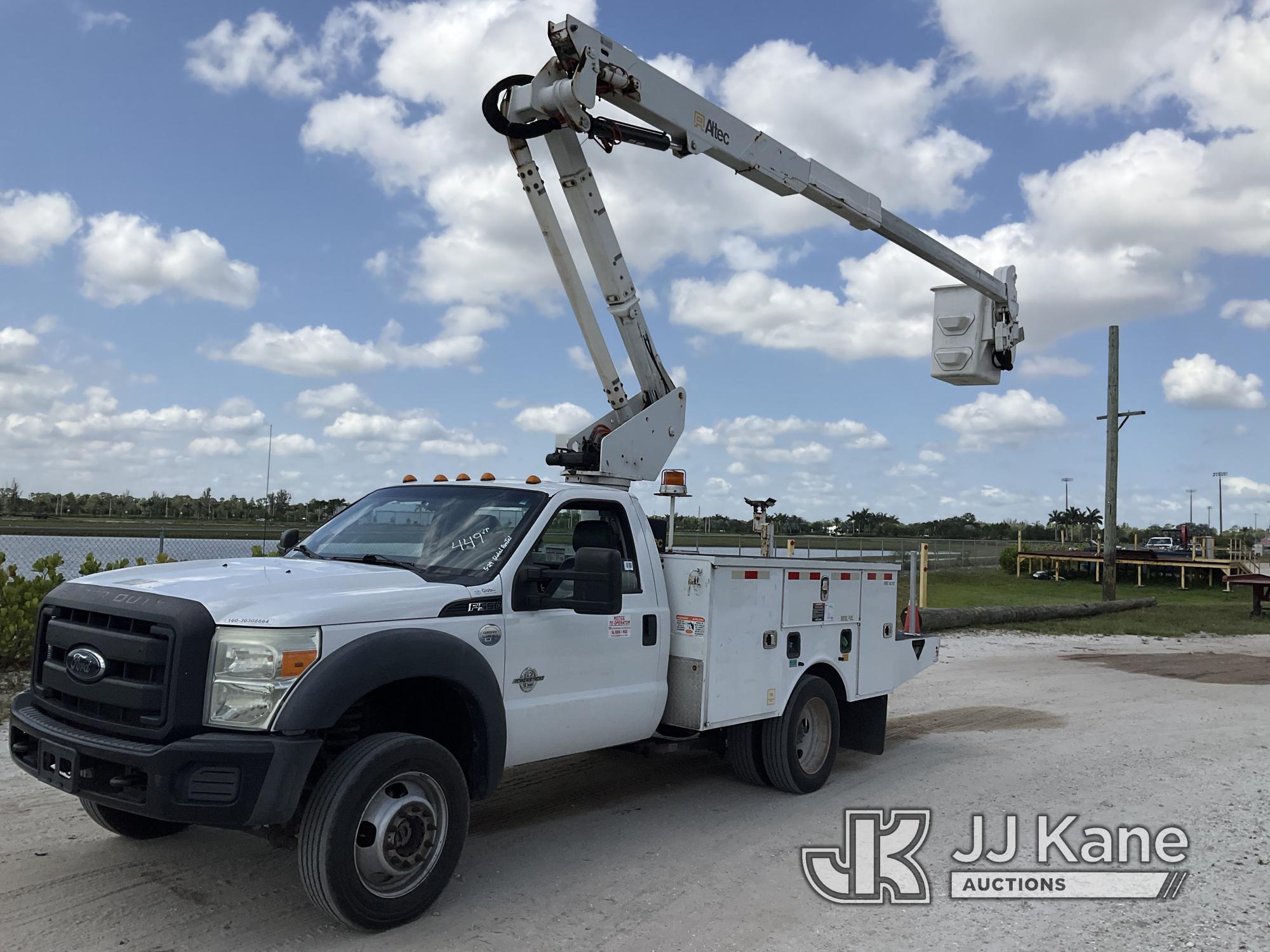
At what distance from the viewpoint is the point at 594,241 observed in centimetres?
794

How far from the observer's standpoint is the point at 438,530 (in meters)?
5.54

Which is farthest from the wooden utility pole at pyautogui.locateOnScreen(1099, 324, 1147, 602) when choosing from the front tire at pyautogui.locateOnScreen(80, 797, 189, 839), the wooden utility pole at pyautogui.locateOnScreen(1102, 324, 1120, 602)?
the front tire at pyautogui.locateOnScreen(80, 797, 189, 839)

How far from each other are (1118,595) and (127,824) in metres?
31.8

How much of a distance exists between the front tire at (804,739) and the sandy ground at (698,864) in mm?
157

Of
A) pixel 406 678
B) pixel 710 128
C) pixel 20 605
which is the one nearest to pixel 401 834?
pixel 406 678

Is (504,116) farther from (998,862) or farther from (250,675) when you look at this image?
(998,862)

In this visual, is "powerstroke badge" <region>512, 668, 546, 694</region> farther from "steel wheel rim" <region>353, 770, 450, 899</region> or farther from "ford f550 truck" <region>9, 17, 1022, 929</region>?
"steel wheel rim" <region>353, 770, 450, 899</region>

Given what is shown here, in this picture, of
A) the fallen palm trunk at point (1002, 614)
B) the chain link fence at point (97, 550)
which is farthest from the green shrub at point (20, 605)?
the fallen palm trunk at point (1002, 614)

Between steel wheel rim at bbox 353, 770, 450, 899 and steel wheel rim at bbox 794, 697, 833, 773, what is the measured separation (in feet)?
10.9

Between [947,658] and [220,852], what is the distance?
12.0m

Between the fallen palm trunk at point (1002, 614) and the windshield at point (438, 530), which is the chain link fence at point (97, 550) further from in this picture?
the fallen palm trunk at point (1002, 614)

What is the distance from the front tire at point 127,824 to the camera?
17.2 feet

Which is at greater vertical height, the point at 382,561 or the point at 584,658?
the point at 382,561

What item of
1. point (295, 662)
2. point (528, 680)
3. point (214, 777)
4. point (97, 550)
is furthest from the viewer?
point (97, 550)
